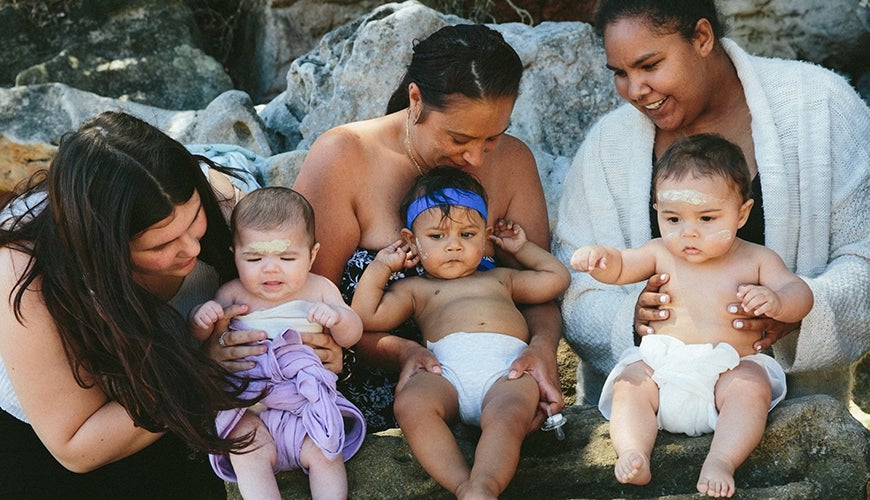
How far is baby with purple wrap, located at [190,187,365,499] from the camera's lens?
2916mm

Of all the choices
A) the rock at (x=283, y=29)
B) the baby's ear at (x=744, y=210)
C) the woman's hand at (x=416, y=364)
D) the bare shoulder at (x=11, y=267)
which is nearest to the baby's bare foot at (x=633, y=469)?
the woman's hand at (x=416, y=364)

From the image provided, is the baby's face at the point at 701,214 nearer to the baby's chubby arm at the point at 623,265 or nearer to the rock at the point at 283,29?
the baby's chubby arm at the point at 623,265

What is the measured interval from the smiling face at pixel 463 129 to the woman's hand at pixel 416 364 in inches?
24.4

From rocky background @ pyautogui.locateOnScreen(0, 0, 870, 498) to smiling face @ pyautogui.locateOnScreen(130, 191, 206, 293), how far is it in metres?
0.65

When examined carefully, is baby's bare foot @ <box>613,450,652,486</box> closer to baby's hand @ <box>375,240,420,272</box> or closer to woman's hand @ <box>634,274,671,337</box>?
woman's hand @ <box>634,274,671,337</box>

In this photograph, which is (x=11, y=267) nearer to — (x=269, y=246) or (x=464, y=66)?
(x=269, y=246)

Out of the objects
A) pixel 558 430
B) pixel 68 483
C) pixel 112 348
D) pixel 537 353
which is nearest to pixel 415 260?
pixel 537 353

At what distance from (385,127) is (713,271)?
121cm

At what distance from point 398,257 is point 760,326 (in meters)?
1.10

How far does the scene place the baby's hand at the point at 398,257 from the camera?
347cm

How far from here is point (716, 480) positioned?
2.68 meters

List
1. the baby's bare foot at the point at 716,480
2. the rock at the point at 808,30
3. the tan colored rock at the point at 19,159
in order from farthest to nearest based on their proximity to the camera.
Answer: the rock at the point at 808,30 < the tan colored rock at the point at 19,159 < the baby's bare foot at the point at 716,480

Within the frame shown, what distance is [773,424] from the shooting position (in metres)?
2.94

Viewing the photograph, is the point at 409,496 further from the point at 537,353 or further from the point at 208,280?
the point at 208,280
